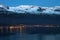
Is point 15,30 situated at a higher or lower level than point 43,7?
lower

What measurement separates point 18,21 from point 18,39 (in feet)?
2.42

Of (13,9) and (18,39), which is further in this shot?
(13,9)

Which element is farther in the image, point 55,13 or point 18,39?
point 55,13

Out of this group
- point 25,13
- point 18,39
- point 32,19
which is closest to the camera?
point 18,39

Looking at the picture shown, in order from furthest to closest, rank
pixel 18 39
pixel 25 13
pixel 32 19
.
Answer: pixel 32 19 < pixel 25 13 < pixel 18 39

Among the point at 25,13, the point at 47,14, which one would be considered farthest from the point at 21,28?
the point at 47,14

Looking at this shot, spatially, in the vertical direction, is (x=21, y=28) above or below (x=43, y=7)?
below

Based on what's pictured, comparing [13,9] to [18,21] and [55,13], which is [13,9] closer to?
[18,21]

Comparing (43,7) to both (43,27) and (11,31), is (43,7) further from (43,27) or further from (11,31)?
(11,31)

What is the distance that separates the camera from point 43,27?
3529mm

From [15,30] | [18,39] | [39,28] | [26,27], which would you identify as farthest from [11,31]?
[18,39]

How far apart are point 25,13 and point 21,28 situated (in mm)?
344

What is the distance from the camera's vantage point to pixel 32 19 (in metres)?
3.47

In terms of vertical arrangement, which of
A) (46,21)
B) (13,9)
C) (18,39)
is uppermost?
(13,9)
